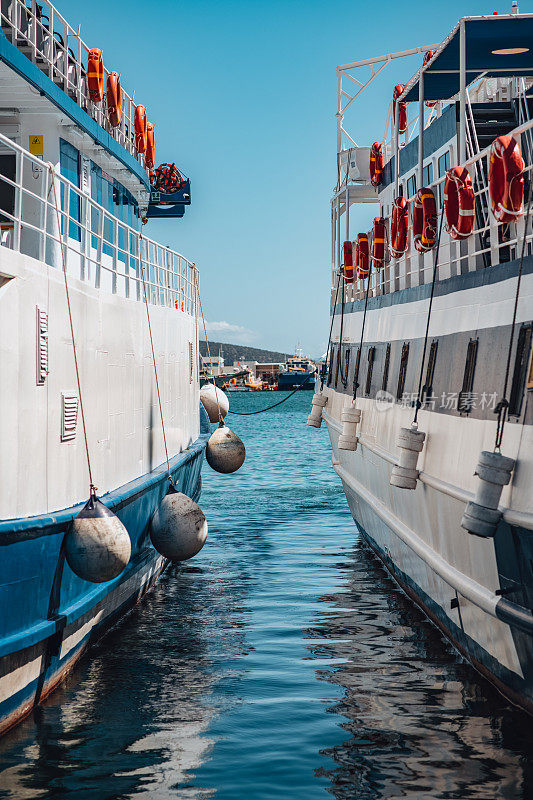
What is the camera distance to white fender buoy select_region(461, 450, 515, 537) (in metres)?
6.68

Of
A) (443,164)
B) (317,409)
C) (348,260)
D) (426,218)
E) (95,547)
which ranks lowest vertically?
(95,547)

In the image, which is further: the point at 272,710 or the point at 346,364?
the point at 346,364

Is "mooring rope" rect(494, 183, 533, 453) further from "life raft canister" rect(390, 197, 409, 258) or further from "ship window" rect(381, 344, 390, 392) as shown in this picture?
"ship window" rect(381, 344, 390, 392)

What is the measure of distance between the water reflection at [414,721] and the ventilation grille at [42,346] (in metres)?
3.84

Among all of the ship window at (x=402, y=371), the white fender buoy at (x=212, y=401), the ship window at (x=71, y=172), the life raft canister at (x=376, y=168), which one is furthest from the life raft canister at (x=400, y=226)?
the white fender buoy at (x=212, y=401)

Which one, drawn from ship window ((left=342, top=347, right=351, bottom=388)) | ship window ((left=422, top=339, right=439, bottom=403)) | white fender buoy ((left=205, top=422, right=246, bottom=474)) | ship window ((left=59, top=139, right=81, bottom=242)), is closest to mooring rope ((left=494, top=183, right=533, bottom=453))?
ship window ((left=422, top=339, right=439, bottom=403))

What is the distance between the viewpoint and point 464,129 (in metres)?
9.63

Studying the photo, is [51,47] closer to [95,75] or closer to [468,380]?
[95,75]

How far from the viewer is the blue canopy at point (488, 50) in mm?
10852

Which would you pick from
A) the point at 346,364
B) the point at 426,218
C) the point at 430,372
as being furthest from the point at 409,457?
the point at 346,364

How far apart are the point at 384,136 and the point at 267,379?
574 feet

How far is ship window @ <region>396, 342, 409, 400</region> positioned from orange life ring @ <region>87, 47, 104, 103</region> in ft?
19.9

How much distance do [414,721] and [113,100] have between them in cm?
1058

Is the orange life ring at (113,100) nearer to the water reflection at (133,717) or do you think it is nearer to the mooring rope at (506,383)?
the water reflection at (133,717)
